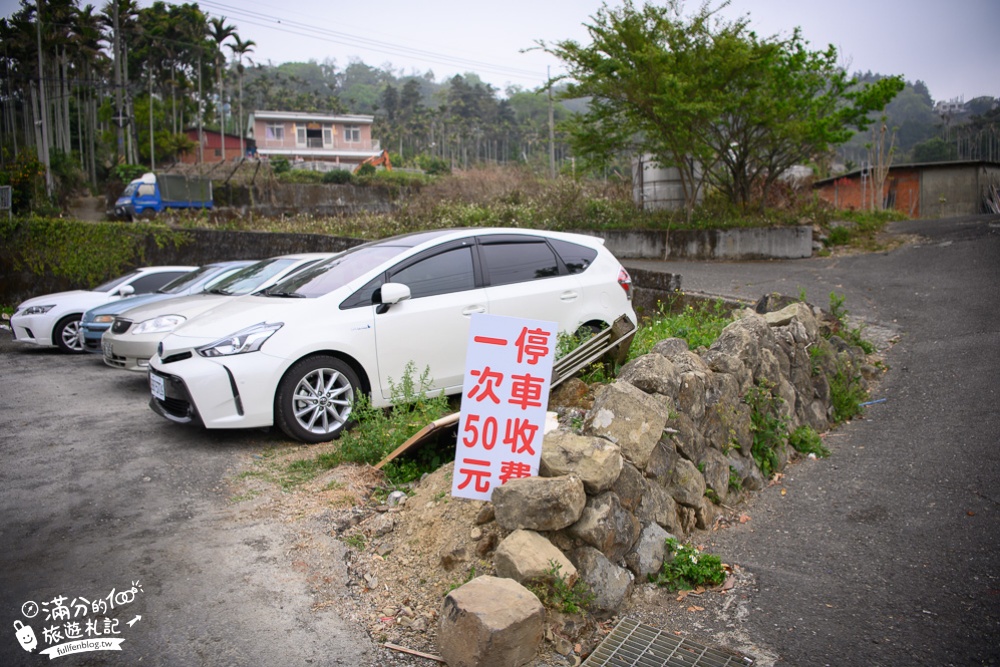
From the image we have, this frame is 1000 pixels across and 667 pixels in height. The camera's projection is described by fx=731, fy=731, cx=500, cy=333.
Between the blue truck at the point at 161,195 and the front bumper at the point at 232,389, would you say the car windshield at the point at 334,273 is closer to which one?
the front bumper at the point at 232,389

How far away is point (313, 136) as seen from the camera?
61.8 meters

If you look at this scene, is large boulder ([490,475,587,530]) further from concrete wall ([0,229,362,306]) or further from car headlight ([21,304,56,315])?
concrete wall ([0,229,362,306])

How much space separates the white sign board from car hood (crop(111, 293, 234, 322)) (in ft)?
18.5

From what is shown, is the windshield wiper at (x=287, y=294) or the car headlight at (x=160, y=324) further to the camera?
the car headlight at (x=160, y=324)

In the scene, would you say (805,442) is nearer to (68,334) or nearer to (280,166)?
(68,334)

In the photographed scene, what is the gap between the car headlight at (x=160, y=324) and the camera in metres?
8.78

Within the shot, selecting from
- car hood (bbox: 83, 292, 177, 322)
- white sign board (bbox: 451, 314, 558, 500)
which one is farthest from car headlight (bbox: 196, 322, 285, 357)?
car hood (bbox: 83, 292, 177, 322)

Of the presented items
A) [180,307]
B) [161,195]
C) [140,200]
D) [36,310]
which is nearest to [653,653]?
[180,307]

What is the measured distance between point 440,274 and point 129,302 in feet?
21.8

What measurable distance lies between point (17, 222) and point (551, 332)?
1691 centimetres

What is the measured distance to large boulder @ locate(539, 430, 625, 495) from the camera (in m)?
3.87

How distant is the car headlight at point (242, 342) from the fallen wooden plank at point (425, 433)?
1.59 m

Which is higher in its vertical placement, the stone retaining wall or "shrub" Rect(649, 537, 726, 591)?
the stone retaining wall

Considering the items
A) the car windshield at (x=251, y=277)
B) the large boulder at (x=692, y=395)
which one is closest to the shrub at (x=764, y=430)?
the large boulder at (x=692, y=395)
